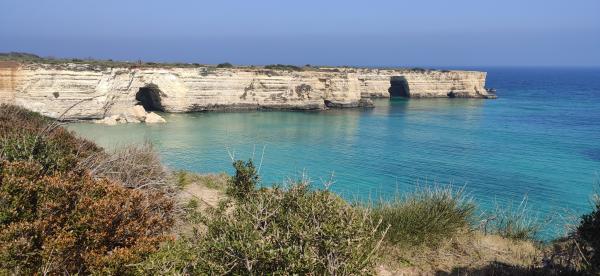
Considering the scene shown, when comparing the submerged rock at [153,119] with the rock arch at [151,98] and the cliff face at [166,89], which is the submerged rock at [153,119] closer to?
the cliff face at [166,89]

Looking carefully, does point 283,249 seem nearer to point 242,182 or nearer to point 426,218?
point 242,182

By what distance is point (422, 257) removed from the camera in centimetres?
646

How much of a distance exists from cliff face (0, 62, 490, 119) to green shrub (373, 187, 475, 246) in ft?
69.9

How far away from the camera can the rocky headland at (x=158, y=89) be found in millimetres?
30453

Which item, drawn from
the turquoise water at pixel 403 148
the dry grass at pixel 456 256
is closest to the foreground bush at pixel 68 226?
the dry grass at pixel 456 256

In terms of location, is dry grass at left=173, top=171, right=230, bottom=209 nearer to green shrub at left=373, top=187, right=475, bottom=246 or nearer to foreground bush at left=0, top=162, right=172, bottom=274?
green shrub at left=373, top=187, right=475, bottom=246

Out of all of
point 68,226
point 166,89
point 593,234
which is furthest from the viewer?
point 166,89

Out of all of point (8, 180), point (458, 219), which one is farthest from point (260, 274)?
point (458, 219)

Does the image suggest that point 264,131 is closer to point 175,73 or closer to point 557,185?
point 175,73

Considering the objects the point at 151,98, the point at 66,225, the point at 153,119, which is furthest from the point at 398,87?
the point at 66,225

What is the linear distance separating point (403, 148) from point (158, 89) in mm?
22027

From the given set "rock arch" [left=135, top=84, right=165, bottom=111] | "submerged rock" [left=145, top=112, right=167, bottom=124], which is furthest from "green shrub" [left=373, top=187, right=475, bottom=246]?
"rock arch" [left=135, top=84, right=165, bottom=111]

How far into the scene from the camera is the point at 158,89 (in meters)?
36.8

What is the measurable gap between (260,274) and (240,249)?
27 centimetres
